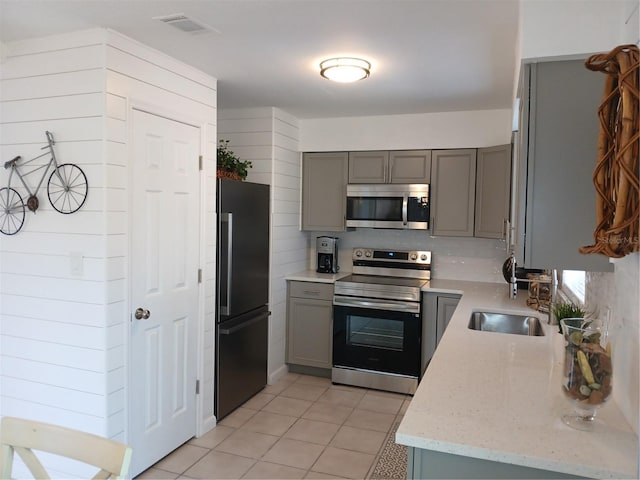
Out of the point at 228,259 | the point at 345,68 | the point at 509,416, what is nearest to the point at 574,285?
the point at 509,416

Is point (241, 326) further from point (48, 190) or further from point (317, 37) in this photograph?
point (317, 37)

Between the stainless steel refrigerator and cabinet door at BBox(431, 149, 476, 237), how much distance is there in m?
1.49

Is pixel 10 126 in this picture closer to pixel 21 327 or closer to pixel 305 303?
pixel 21 327

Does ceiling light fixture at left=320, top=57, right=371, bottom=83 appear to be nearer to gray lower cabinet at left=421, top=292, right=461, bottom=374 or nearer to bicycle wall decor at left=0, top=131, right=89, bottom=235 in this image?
bicycle wall decor at left=0, top=131, right=89, bottom=235

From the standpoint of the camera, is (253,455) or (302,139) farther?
(302,139)

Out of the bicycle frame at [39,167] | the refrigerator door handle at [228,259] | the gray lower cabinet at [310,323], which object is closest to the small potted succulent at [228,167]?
the refrigerator door handle at [228,259]

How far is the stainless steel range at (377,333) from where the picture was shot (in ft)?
13.2

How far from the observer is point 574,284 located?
255 centimetres

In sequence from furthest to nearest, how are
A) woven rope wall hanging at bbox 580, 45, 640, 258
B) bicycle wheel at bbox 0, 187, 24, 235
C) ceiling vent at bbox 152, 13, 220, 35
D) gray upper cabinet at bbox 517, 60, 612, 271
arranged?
bicycle wheel at bbox 0, 187, 24, 235 → ceiling vent at bbox 152, 13, 220, 35 → gray upper cabinet at bbox 517, 60, 612, 271 → woven rope wall hanging at bbox 580, 45, 640, 258

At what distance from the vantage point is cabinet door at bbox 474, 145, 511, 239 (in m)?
3.91

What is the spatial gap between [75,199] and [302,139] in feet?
8.35

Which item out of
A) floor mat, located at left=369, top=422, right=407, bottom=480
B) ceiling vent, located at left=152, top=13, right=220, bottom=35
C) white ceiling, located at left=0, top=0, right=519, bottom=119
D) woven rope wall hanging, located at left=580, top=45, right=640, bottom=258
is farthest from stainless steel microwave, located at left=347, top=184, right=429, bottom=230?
woven rope wall hanging, located at left=580, top=45, right=640, bottom=258

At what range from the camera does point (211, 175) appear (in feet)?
10.6

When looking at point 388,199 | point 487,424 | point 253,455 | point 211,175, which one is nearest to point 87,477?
point 253,455
